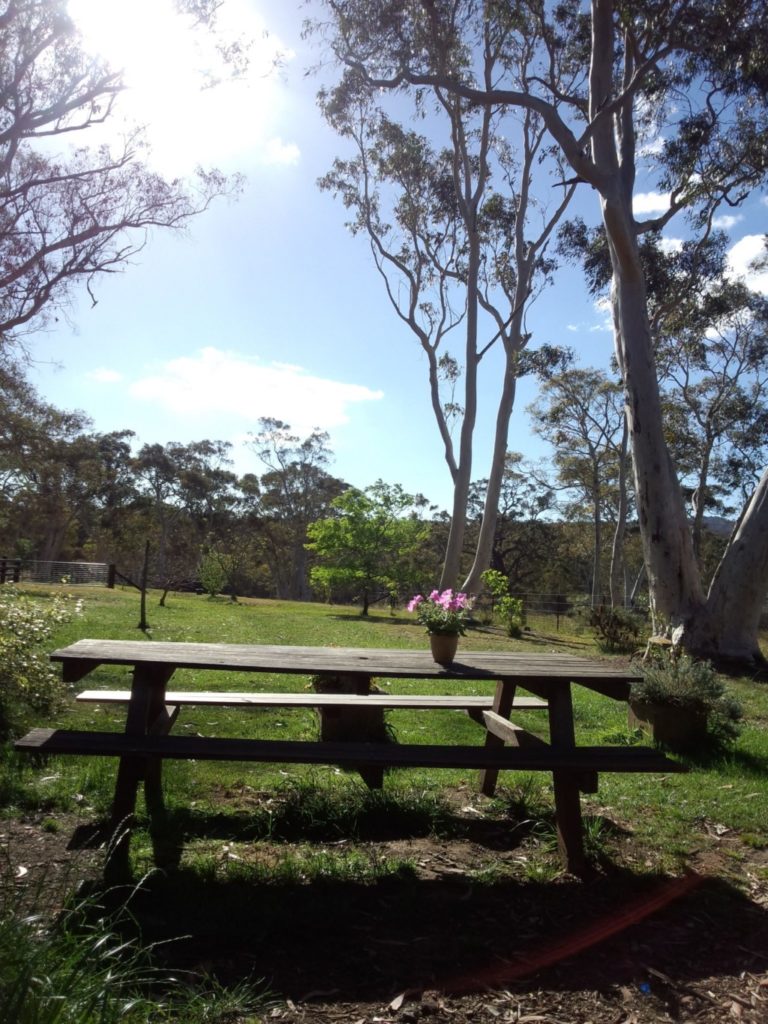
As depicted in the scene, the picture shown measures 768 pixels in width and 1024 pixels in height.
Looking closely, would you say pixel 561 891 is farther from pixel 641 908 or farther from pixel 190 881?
pixel 190 881

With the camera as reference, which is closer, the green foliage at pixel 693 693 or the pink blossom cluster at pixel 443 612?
the pink blossom cluster at pixel 443 612

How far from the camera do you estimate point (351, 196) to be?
19109mm

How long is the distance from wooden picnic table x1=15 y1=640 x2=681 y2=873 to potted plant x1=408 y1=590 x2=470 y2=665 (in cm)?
7

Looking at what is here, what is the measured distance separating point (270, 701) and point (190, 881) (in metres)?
1.21

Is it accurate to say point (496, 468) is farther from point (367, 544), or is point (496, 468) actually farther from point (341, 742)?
point (341, 742)

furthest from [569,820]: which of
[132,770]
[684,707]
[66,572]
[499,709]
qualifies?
[66,572]

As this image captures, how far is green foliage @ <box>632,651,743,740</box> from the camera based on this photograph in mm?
4992

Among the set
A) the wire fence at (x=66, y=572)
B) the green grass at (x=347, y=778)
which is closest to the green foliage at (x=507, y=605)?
the green grass at (x=347, y=778)

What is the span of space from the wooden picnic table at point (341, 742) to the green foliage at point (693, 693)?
6.04 ft

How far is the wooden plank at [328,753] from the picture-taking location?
2.77 m

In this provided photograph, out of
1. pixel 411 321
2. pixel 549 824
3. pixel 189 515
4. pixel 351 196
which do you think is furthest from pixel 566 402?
pixel 549 824

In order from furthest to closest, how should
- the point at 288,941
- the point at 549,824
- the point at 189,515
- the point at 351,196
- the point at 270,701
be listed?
1. the point at 189,515
2. the point at 351,196
3. the point at 270,701
4. the point at 549,824
5. the point at 288,941

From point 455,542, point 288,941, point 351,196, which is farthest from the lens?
point 351,196

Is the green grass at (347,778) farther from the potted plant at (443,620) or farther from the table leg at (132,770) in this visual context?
the potted plant at (443,620)
